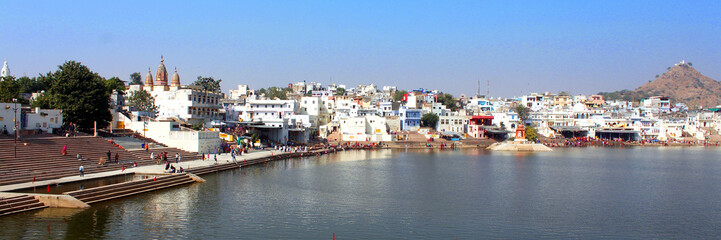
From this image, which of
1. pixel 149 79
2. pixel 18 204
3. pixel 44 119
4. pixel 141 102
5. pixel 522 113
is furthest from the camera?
pixel 522 113

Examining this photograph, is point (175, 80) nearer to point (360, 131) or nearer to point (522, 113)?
point (360, 131)

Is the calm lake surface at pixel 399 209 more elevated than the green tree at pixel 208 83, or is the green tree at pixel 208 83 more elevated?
the green tree at pixel 208 83

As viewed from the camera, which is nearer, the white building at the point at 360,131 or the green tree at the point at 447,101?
the white building at the point at 360,131

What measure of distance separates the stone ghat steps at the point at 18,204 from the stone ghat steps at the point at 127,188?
3.75 feet

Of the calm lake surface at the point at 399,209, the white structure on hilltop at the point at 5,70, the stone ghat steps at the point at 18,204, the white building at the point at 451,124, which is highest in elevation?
the white structure on hilltop at the point at 5,70

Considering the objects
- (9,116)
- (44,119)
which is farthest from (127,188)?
(44,119)

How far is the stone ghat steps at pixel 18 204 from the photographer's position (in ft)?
60.4

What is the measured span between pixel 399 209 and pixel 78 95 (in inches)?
964

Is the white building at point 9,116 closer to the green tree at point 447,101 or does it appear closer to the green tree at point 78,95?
the green tree at point 78,95

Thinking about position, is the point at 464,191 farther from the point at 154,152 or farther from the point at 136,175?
the point at 154,152

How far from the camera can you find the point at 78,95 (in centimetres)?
3606

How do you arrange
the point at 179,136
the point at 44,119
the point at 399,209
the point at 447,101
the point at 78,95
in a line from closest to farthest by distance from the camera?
the point at 399,209 < the point at 44,119 < the point at 78,95 < the point at 179,136 < the point at 447,101

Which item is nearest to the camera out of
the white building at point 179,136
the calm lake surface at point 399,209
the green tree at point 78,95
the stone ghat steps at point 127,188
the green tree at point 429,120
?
the calm lake surface at point 399,209

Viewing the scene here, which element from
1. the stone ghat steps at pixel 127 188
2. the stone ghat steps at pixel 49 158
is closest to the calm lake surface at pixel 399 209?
the stone ghat steps at pixel 127 188
